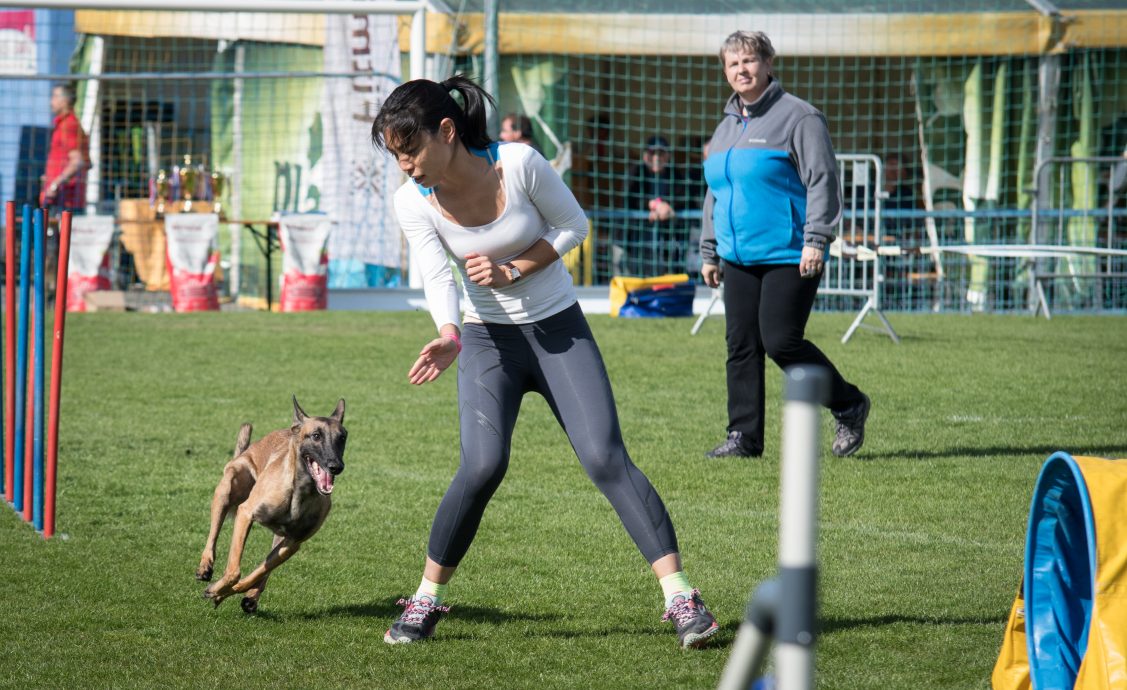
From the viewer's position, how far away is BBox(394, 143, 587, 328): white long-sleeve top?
4.32 meters

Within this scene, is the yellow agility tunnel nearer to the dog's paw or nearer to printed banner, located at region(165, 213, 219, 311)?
the dog's paw

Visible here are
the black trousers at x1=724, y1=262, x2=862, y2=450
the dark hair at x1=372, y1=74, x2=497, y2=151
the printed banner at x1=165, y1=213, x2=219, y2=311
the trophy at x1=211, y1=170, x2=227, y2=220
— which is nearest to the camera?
the dark hair at x1=372, y1=74, x2=497, y2=151

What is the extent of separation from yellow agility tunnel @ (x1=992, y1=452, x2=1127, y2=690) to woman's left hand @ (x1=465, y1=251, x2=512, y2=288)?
1.65 m

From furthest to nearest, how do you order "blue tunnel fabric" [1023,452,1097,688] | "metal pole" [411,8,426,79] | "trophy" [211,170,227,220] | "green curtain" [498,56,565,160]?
1. "trophy" [211,170,227,220]
2. "green curtain" [498,56,565,160]
3. "metal pole" [411,8,426,79]
4. "blue tunnel fabric" [1023,452,1097,688]

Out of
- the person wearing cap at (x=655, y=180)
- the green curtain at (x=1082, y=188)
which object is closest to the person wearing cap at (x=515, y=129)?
the person wearing cap at (x=655, y=180)

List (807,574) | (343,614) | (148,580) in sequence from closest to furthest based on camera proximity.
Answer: (807,574) → (343,614) → (148,580)

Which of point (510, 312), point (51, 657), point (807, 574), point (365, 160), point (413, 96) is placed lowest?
point (51, 657)

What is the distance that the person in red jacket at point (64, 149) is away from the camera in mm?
16516

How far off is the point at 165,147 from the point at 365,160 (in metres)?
A: 3.39

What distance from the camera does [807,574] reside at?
187cm

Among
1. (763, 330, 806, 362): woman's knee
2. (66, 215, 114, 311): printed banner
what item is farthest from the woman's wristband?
(66, 215, 114, 311): printed banner

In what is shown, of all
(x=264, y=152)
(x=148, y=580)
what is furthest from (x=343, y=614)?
(x=264, y=152)

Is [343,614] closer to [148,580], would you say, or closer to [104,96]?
[148,580]

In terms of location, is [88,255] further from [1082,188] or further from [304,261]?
[1082,188]
